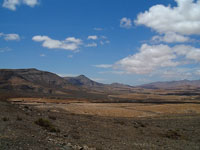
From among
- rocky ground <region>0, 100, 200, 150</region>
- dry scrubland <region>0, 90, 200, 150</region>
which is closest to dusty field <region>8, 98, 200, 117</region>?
dry scrubland <region>0, 90, 200, 150</region>

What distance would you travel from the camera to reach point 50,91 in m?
177

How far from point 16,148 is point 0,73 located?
19620 centimetres

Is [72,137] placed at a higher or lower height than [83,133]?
higher

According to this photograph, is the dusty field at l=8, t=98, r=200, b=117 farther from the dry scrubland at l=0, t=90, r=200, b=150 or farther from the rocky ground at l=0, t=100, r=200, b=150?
the rocky ground at l=0, t=100, r=200, b=150

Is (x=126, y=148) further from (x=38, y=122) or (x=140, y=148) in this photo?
(x=38, y=122)

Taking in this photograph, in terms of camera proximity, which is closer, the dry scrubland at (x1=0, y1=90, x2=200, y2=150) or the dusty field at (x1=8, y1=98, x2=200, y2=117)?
the dry scrubland at (x1=0, y1=90, x2=200, y2=150)

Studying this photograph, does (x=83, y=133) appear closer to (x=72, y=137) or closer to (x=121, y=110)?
(x=72, y=137)

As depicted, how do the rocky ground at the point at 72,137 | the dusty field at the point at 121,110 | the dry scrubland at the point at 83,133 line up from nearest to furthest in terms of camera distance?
the rocky ground at the point at 72,137 → the dry scrubland at the point at 83,133 → the dusty field at the point at 121,110

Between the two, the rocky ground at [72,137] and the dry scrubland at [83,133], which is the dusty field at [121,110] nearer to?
the dry scrubland at [83,133]

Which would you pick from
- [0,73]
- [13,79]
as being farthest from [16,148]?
[0,73]

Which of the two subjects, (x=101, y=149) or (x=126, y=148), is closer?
(x=101, y=149)

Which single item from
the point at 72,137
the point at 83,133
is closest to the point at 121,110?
the point at 83,133

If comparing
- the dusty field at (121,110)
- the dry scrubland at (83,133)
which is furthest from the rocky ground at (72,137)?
the dusty field at (121,110)

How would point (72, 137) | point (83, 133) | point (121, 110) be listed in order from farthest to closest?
point (121, 110) < point (83, 133) < point (72, 137)
